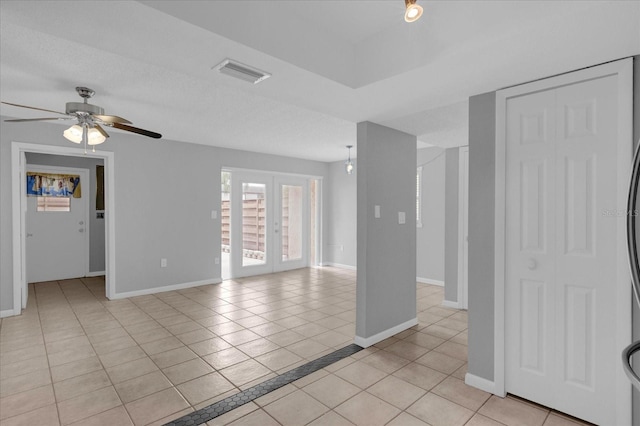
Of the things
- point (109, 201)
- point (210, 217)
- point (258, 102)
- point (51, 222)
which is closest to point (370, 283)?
point (258, 102)

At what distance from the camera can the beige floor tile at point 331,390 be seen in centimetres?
232

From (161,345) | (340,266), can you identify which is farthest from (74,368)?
(340,266)

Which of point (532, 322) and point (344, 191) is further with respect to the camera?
point (344, 191)

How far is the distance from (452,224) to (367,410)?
3.02 m

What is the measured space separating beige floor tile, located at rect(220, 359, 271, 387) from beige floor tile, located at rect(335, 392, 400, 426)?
2.48 ft

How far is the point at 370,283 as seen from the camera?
3277 millimetres

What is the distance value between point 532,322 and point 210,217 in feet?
16.3

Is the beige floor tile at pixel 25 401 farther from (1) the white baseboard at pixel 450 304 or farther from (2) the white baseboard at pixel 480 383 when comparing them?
(1) the white baseboard at pixel 450 304

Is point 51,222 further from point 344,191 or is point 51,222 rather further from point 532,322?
point 532,322

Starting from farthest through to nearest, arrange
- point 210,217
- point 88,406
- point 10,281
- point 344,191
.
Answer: point 344,191 < point 210,217 < point 10,281 < point 88,406

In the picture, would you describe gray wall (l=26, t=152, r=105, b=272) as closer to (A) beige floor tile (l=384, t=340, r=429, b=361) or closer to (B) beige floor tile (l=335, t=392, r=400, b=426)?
(A) beige floor tile (l=384, t=340, r=429, b=361)

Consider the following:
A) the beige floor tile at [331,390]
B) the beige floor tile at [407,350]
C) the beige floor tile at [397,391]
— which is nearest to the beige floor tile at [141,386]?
the beige floor tile at [331,390]

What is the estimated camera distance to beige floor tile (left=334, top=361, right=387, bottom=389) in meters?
2.56

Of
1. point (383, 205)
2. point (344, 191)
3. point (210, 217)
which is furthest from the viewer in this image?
point (344, 191)
